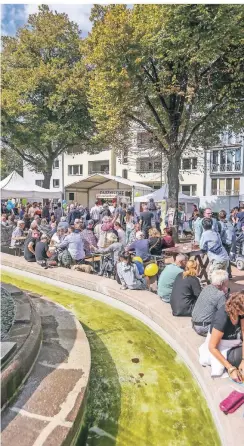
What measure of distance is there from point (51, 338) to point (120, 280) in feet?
8.37

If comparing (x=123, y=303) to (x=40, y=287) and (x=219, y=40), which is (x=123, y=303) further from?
(x=219, y=40)

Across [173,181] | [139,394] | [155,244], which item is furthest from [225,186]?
[139,394]

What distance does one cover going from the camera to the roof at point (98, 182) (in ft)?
67.9

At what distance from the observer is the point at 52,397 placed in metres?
3.07

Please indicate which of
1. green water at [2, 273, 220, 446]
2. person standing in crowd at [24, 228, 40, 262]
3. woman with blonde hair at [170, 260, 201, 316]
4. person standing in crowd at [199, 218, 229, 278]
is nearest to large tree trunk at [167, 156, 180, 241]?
person standing in crowd at [24, 228, 40, 262]

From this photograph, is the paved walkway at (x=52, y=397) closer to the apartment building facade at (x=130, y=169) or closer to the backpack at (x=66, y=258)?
the backpack at (x=66, y=258)

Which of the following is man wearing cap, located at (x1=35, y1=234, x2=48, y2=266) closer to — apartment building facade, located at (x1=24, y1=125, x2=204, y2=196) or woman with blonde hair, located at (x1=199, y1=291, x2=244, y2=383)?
woman with blonde hair, located at (x1=199, y1=291, x2=244, y2=383)

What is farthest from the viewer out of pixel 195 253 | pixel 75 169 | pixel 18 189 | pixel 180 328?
pixel 75 169

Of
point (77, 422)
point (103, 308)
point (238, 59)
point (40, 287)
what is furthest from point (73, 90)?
point (77, 422)

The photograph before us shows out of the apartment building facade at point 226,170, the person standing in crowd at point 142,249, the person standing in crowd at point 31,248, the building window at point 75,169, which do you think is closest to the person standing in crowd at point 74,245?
the person standing in crowd at point 31,248

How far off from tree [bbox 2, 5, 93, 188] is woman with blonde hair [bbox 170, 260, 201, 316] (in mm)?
19715

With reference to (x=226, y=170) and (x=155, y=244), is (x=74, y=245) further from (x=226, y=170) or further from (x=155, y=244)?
(x=226, y=170)

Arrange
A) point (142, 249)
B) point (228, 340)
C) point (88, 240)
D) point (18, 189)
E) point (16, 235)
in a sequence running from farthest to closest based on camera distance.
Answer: point (18, 189), point (16, 235), point (88, 240), point (142, 249), point (228, 340)

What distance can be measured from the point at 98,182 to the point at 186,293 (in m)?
18.2
